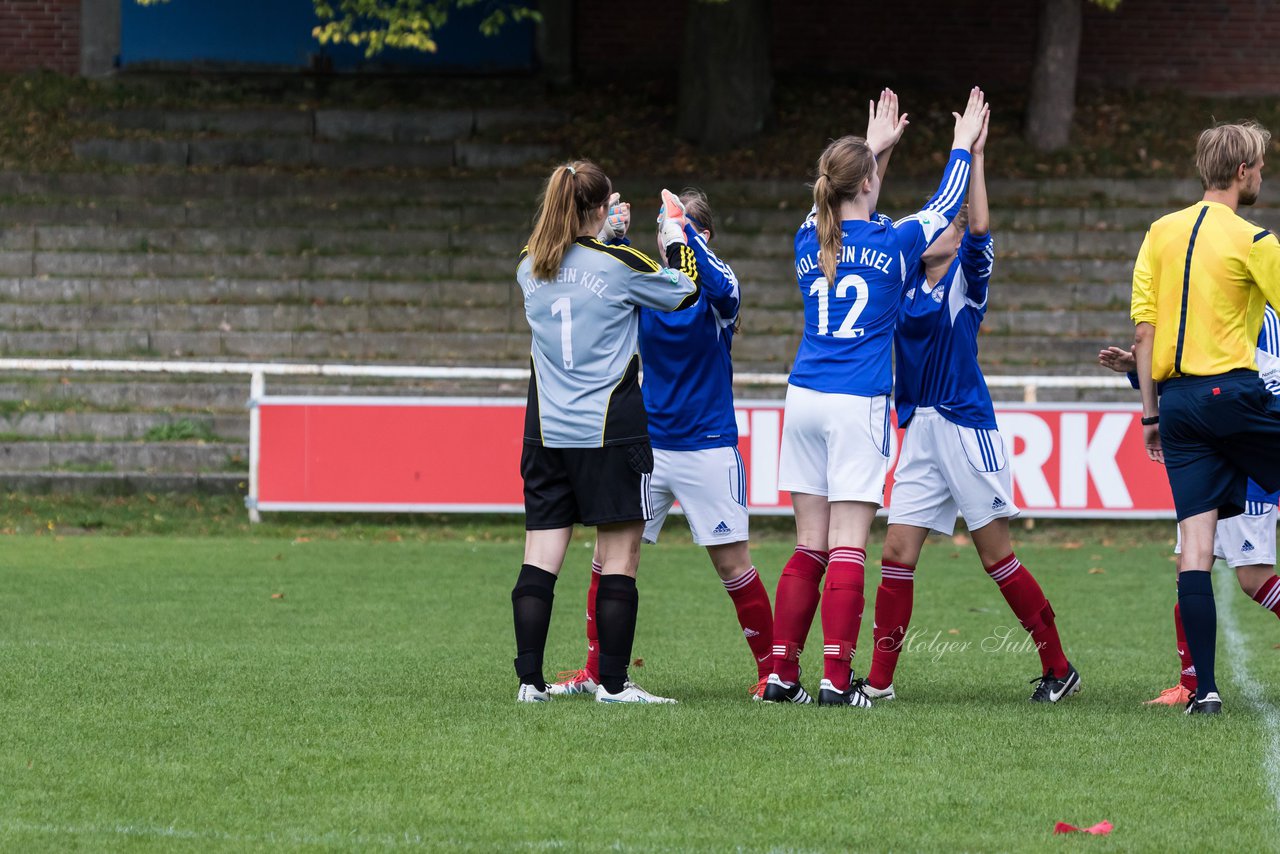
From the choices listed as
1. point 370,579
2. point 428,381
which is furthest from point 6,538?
point 428,381

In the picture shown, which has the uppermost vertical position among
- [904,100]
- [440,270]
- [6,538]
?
[904,100]

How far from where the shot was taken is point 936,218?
20.2ft

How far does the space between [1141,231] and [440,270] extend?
8.48 m

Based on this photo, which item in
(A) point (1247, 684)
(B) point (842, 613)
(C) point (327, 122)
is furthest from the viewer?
(C) point (327, 122)

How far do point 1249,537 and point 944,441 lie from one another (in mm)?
1327

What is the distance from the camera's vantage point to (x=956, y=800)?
15.2ft

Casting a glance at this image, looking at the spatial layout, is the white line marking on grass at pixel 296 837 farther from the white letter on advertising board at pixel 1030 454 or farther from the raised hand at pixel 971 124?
the white letter on advertising board at pixel 1030 454

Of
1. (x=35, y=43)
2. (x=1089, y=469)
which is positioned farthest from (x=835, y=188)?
(x=35, y=43)

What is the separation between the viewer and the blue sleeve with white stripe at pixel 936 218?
611 centimetres

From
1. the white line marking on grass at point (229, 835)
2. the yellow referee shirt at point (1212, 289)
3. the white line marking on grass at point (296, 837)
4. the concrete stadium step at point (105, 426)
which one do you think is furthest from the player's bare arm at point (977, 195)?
the concrete stadium step at point (105, 426)

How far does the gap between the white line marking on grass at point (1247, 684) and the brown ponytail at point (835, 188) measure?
2.30m

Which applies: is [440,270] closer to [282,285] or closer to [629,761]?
[282,285]

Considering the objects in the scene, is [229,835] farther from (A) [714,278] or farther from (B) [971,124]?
(B) [971,124]

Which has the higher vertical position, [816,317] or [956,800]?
[816,317]
